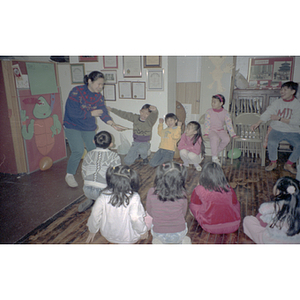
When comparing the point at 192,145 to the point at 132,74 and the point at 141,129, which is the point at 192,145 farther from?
the point at 132,74

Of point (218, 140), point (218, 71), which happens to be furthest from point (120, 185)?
point (218, 71)

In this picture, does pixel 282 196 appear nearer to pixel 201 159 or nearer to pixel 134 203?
pixel 134 203

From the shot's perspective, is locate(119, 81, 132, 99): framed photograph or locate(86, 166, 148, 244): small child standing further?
locate(119, 81, 132, 99): framed photograph

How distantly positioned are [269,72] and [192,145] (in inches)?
101

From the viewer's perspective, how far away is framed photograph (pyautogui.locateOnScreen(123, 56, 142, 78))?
300 centimetres

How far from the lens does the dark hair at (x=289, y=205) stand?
1.51m

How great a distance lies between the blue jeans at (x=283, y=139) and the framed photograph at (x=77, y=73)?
282 cm

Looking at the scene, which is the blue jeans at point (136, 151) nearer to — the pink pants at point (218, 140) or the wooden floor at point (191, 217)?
the wooden floor at point (191, 217)

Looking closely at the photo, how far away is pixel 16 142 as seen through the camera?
3199 millimetres

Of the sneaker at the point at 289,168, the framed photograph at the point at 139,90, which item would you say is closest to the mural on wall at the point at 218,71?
the framed photograph at the point at 139,90

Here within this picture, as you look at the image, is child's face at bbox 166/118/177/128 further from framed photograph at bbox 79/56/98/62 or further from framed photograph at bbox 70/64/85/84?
framed photograph at bbox 70/64/85/84

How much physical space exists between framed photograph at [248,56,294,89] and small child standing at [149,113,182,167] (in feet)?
8.15

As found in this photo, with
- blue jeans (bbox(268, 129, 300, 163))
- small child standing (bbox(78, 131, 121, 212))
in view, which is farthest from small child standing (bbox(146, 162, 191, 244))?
blue jeans (bbox(268, 129, 300, 163))

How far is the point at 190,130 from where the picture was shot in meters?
3.22
